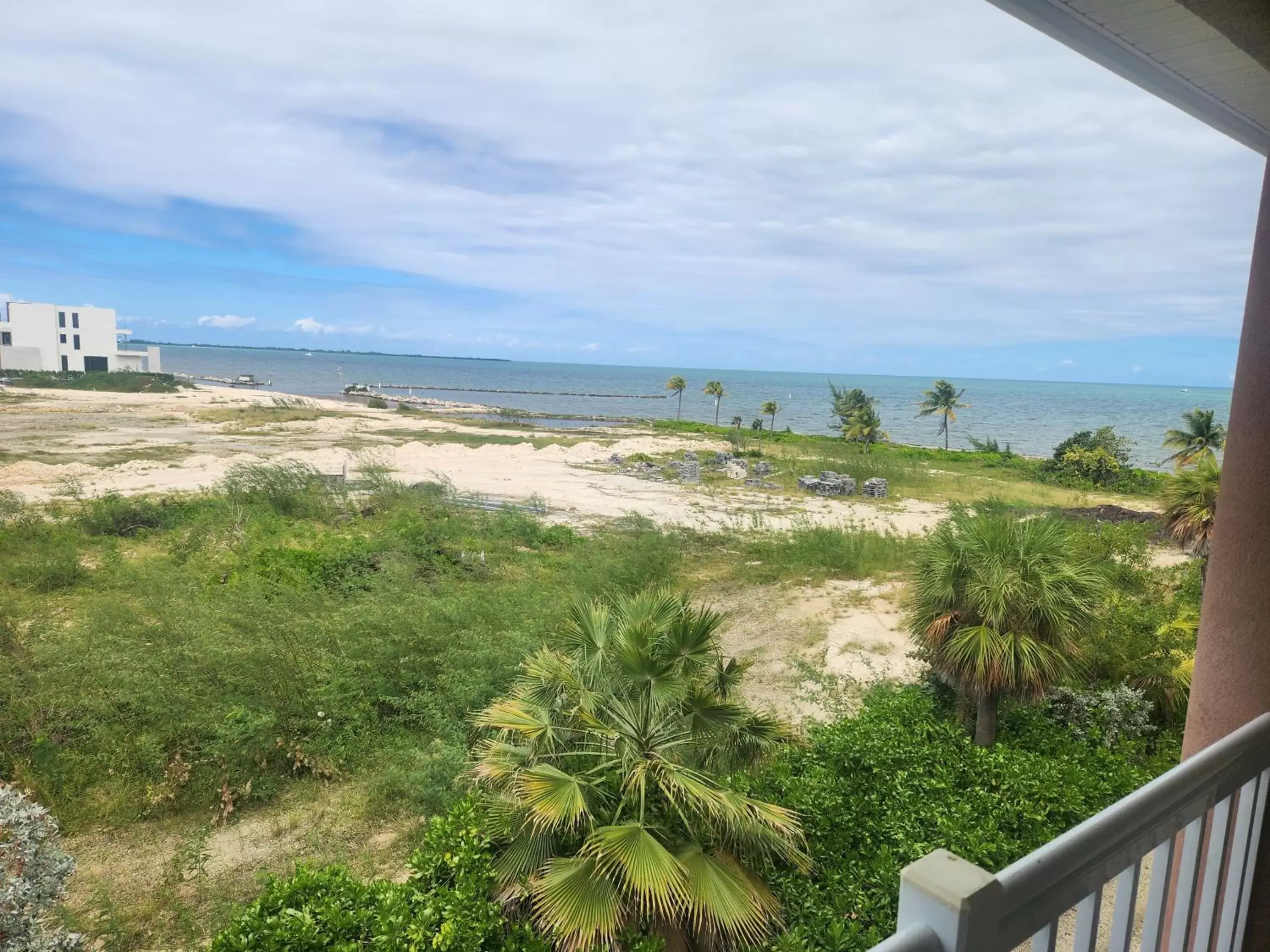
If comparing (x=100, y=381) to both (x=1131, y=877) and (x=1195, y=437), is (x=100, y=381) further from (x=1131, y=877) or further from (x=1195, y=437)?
(x=1195, y=437)

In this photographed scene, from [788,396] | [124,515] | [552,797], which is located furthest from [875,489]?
[788,396]

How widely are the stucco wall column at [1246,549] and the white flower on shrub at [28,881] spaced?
403cm

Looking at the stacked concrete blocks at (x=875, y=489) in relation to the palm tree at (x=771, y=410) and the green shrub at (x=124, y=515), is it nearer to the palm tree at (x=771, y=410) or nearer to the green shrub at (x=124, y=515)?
the palm tree at (x=771, y=410)

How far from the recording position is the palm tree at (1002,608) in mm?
4633

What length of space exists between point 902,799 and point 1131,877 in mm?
3533

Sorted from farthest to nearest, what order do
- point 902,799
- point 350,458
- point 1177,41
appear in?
point 350,458
point 902,799
point 1177,41

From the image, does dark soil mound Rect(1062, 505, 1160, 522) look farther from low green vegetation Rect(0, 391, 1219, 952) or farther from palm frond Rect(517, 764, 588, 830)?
palm frond Rect(517, 764, 588, 830)

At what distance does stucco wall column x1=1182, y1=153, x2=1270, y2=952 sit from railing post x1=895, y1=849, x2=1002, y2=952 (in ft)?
5.66

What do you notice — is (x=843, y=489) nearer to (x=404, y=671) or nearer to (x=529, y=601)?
(x=529, y=601)

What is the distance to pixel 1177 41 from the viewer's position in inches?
49.4

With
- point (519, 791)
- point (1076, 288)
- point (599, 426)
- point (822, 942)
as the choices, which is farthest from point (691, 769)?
point (1076, 288)

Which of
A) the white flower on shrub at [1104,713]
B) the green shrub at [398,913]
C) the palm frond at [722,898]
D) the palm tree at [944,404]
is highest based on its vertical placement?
the palm tree at [944,404]

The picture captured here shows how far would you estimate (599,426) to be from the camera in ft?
65.8

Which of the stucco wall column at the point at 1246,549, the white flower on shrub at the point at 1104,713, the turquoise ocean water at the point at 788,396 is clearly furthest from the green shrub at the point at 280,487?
the stucco wall column at the point at 1246,549
